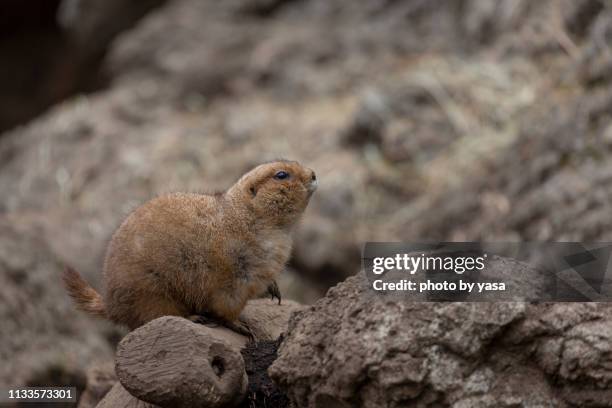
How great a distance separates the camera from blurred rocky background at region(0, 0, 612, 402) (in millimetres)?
9547

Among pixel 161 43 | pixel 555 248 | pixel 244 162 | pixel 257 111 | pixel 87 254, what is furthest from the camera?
pixel 161 43

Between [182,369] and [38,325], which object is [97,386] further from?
[38,325]

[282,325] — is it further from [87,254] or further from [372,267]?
[87,254]

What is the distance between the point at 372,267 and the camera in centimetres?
450

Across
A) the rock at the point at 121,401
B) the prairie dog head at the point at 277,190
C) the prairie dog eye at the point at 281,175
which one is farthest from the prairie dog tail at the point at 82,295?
the prairie dog eye at the point at 281,175

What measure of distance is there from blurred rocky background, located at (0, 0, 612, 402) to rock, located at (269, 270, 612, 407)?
5.10 meters

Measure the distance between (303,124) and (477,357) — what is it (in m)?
9.94

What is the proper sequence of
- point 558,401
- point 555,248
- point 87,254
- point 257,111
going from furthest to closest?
point 257,111 < point 87,254 < point 555,248 < point 558,401

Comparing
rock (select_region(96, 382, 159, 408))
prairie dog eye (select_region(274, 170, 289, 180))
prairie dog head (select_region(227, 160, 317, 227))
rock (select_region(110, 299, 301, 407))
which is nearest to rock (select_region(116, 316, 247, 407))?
rock (select_region(110, 299, 301, 407))

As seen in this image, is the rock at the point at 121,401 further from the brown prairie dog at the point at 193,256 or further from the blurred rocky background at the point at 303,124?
the blurred rocky background at the point at 303,124

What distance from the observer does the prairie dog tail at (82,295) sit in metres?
5.98

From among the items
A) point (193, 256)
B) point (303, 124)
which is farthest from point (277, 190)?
point (303, 124)

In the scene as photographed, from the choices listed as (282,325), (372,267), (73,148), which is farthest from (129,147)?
(372,267)

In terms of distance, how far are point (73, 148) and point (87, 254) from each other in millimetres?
4224
